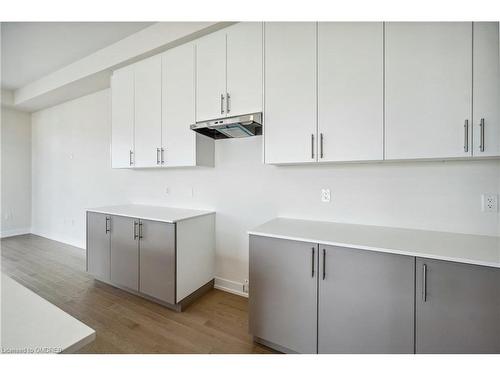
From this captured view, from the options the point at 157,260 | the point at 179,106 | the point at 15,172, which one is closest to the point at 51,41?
the point at 179,106

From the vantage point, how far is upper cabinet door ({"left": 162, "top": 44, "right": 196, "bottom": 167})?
2236 mm

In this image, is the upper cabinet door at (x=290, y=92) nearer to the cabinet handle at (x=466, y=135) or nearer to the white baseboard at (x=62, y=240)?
the cabinet handle at (x=466, y=135)

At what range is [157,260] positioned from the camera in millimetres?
2168

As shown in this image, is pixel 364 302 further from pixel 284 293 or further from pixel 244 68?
pixel 244 68

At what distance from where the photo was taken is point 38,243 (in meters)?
4.19

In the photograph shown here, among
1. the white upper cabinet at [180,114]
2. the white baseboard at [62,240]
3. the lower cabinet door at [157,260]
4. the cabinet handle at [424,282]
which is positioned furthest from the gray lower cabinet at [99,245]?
the cabinet handle at [424,282]

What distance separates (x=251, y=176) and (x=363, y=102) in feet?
3.92

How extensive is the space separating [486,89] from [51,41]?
4.25m

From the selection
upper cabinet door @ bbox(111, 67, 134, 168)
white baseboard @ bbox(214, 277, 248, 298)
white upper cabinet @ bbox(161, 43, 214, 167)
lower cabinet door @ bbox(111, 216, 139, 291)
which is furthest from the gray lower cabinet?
white baseboard @ bbox(214, 277, 248, 298)

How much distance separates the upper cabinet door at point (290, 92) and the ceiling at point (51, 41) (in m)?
1.62

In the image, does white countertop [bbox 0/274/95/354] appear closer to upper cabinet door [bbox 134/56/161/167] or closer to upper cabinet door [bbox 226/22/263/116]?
upper cabinet door [bbox 226/22/263/116]
